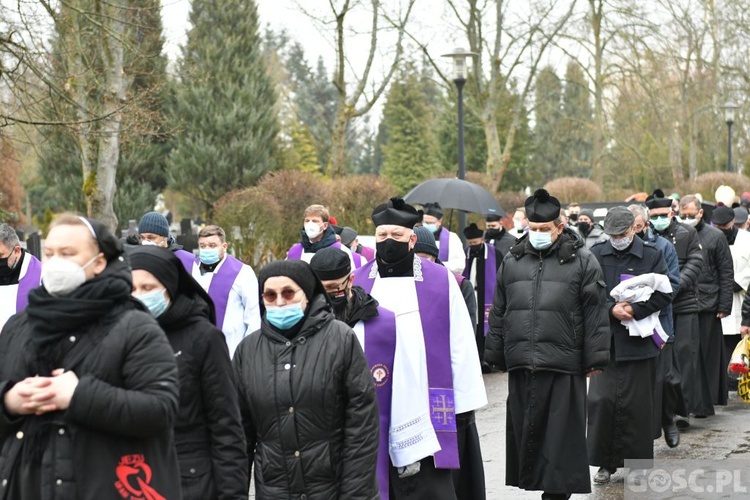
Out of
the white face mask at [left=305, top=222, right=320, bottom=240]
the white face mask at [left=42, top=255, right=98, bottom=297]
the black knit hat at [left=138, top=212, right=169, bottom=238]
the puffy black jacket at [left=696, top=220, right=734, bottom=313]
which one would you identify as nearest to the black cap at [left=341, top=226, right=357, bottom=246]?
the white face mask at [left=305, top=222, right=320, bottom=240]

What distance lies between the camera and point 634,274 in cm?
890

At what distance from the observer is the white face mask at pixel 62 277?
3.64m

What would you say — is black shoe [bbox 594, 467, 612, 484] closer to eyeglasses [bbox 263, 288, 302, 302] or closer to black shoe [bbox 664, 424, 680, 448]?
black shoe [bbox 664, 424, 680, 448]

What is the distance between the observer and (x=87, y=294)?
364 cm

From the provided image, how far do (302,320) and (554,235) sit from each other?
310 cm

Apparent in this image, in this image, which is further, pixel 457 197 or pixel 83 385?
pixel 457 197

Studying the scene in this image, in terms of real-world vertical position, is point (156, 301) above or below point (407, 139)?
below

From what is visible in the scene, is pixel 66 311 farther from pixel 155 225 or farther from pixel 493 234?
pixel 493 234

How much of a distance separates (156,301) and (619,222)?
5.13 m

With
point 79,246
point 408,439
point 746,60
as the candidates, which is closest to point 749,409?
point 408,439

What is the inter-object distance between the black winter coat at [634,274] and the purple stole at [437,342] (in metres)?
2.44

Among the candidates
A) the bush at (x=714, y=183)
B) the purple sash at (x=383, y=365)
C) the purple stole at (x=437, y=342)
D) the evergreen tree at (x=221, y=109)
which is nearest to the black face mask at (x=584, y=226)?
the purple stole at (x=437, y=342)

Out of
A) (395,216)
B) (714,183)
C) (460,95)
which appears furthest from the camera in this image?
(714,183)

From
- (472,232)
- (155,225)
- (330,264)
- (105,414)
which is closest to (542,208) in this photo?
(330,264)
